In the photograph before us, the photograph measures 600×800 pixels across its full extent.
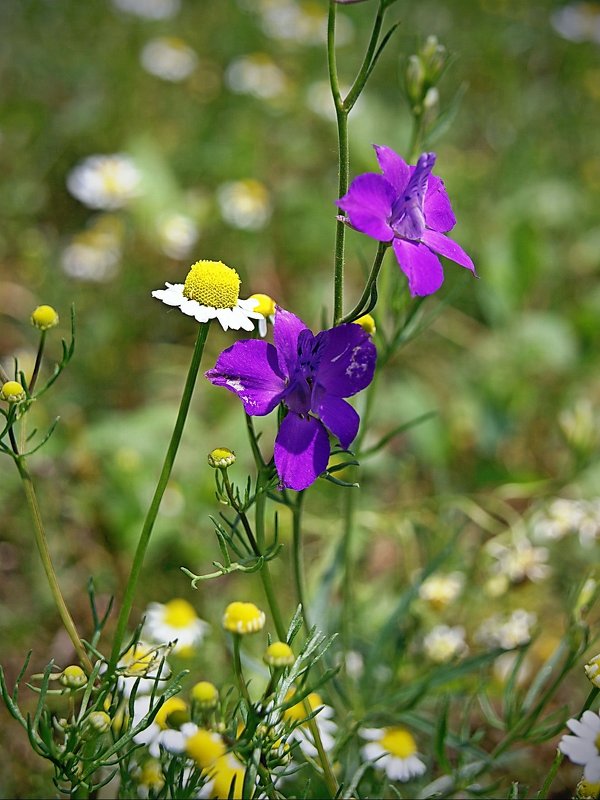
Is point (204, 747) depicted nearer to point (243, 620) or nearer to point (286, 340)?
point (243, 620)

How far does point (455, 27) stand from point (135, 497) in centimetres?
264

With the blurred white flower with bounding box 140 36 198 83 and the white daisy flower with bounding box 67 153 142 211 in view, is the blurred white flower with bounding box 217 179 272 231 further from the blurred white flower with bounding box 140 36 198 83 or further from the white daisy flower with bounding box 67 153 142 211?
the blurred white flower with bounding box 140 36 198 83

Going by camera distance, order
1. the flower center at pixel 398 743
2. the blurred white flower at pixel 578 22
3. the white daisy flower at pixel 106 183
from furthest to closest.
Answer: the blurred white flower at pixel 578 22 < the white daisy flower at pixel 106 183 < the flower center at pixel 398 743

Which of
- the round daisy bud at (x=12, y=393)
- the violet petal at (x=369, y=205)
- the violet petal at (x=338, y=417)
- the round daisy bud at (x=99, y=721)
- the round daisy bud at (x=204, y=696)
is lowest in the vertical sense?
the round daisy bud at (x=99, y=721)

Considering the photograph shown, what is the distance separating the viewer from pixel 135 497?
6.72 feet

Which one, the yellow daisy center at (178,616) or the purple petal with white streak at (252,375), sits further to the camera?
the yellow daisy center at (178,616)

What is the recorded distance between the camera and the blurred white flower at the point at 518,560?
1.89 meters

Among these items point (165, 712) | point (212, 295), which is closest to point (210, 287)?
point (212, 295)

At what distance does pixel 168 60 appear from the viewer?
3350mm

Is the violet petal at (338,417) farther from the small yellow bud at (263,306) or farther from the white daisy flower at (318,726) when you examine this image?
the white daisy flower at (318,726)

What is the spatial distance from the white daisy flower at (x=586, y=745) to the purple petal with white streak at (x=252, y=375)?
50 cm

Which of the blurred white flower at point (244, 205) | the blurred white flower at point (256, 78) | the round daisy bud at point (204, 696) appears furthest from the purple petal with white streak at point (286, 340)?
the blurred white flower at point (256, 78)

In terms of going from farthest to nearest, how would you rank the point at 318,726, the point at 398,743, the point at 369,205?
1. the point at 398,743
2. the point at 318,726
3. the point at 369,205

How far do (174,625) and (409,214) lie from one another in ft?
2.98
